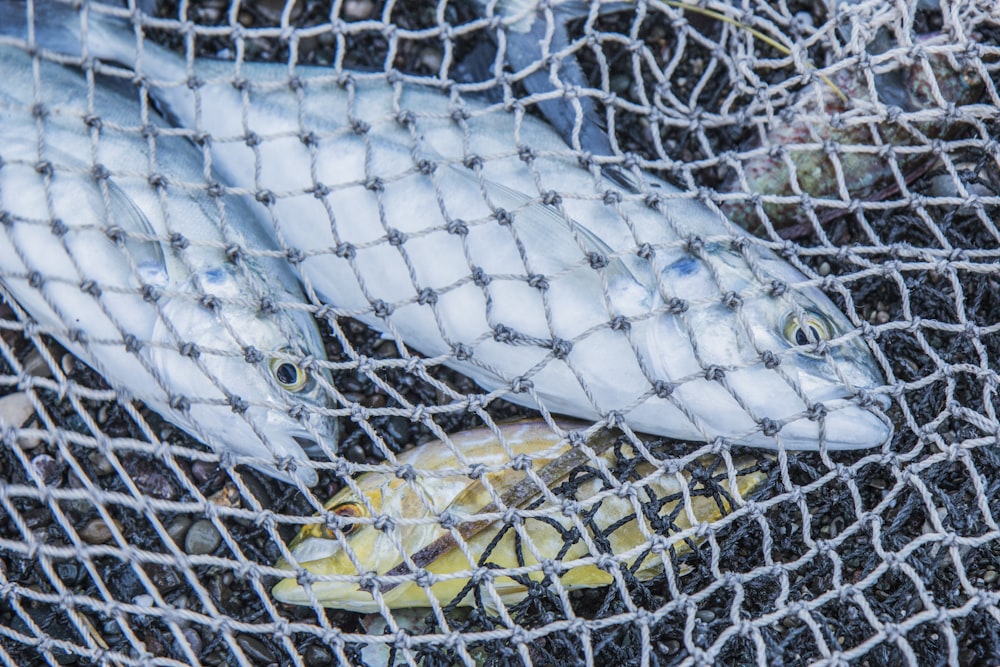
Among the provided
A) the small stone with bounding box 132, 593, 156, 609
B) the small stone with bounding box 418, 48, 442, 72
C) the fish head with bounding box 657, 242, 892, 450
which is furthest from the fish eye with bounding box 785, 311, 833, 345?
the small stone with bounding box 132, 593, 156, 609

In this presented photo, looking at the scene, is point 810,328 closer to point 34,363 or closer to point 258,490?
point 258,490

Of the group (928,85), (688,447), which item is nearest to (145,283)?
(688,447)

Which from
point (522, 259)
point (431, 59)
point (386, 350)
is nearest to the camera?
point (522, 259)

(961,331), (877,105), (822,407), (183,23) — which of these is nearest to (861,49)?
(877,105)

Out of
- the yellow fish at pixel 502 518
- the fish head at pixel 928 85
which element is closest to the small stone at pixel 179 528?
the yellow fish at pixel 502 518

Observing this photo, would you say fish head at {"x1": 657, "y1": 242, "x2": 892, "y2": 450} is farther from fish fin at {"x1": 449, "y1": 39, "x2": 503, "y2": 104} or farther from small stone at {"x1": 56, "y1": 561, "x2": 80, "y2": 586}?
small stone at {"x1": 56, "y1": 561, "x2": 80, "y2": 586}

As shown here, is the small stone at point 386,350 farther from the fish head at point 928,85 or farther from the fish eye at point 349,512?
the fish head at point 928,85

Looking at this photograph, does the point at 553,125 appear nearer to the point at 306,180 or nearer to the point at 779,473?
the point at 306,180
